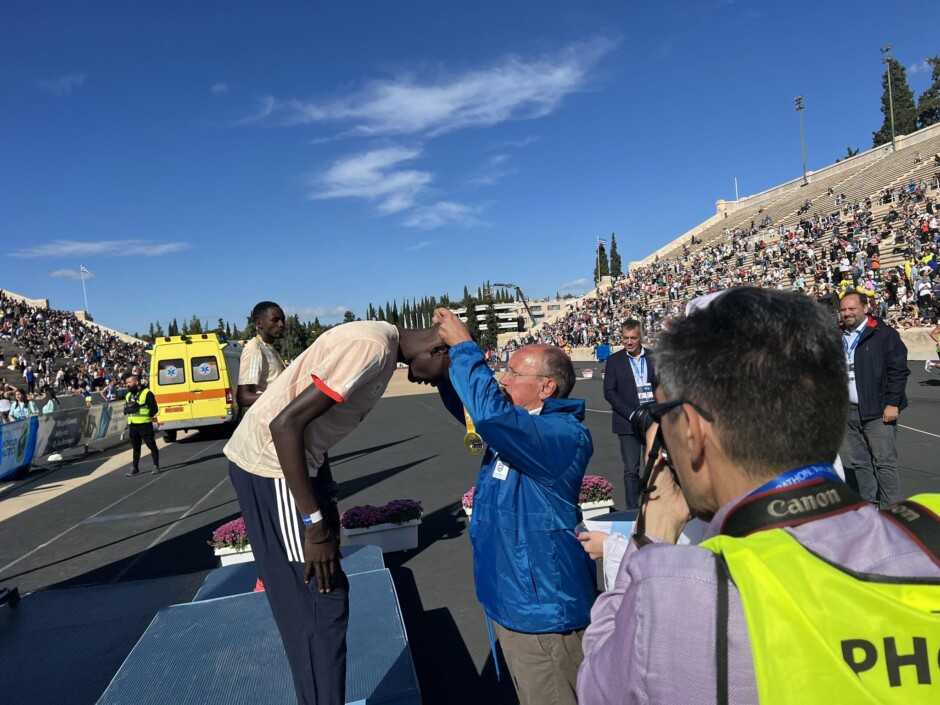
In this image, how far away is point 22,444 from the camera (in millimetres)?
12711

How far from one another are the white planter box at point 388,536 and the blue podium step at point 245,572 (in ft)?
1.44

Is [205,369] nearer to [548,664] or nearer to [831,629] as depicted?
[548,664]

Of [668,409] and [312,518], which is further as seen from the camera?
[312,518]

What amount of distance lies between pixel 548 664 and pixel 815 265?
32.0m

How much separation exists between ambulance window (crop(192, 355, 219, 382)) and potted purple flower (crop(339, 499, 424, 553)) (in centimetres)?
1188

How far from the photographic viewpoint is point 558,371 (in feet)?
8.52

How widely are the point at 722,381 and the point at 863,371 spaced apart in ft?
17.9

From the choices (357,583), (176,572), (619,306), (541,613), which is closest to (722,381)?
(541,613)

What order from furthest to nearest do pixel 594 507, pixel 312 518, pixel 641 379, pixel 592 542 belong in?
pixel 641 379, pixel 594 507, pixel 312 518, pixel 592 542

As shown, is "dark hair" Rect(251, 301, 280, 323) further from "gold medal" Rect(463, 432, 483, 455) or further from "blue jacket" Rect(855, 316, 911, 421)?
"blue jacket" Rect(855, 316, 911, 421)

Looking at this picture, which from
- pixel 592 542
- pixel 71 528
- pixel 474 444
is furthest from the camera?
pixel 71 528

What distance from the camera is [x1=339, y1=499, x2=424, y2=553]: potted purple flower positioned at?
6.12 m

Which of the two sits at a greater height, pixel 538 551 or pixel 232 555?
pixel 538 551

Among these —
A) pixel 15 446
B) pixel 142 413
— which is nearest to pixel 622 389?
pixel 142 413
